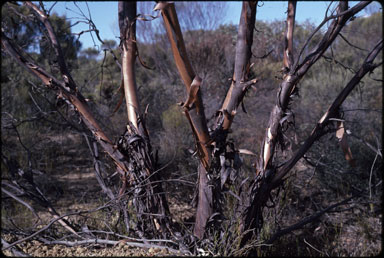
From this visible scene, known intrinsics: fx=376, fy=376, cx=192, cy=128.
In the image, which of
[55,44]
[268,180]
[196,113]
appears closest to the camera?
[196,113]

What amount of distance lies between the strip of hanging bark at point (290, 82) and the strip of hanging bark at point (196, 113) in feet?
1.39

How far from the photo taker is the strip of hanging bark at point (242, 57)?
2.31 m

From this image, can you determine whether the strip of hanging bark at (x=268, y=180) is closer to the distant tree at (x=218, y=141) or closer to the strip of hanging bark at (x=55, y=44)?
the distant tree at (x=218, y=141)

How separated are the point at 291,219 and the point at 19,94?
20.8 ft

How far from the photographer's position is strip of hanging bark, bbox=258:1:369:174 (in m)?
2.39

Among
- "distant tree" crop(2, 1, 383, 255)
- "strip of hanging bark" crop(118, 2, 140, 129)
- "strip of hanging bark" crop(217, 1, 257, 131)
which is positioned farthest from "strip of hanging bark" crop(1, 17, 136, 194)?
"strip of hanging bark" crop(217, 1, 257, 131)

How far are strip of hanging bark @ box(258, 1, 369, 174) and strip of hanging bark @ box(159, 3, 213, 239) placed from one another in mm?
424

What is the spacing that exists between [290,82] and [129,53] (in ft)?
3.82

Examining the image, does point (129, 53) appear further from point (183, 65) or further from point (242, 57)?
point (242, 57)

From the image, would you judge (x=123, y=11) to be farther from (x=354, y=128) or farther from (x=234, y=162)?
(x=354, y=128)

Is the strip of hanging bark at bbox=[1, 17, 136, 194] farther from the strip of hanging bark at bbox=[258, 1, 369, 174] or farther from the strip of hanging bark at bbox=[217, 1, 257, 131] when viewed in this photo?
the strip of hanging bark at bbox=[258, 1, 369, 174]

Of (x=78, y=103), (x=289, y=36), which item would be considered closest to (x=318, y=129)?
(x=289, y=36)

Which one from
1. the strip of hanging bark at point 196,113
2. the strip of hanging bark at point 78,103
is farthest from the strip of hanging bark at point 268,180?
the strip of hanging bark at point 78,103

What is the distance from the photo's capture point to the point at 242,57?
245 centimetres
